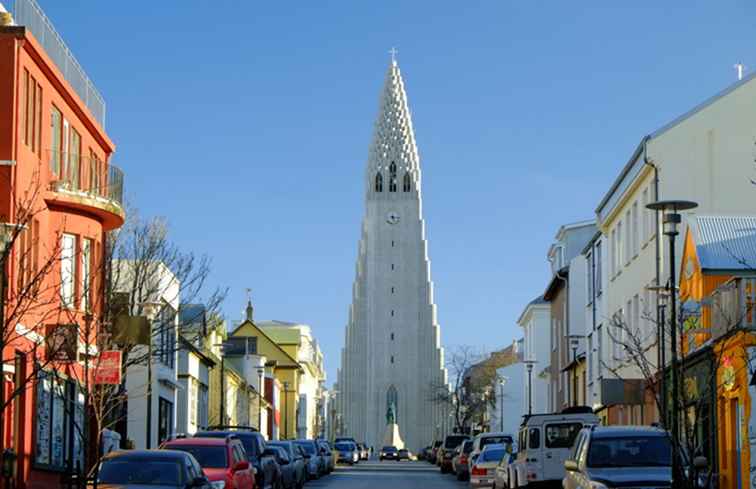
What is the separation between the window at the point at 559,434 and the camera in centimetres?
3428

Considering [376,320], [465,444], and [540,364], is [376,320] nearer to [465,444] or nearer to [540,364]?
[540,364]

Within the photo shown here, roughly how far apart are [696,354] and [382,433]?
5558 inches

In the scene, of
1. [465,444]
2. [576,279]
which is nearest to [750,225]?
[465,444]

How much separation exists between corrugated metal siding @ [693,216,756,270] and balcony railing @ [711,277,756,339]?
2701mm

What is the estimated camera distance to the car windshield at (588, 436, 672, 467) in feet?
75.3

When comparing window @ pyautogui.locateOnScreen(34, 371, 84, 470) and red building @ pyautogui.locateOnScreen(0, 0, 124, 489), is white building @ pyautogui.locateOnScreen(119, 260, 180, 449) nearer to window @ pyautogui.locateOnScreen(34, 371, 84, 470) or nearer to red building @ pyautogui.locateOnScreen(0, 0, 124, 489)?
red building @ pyautogui.locateOnScreen(0, 0, 124, 489)

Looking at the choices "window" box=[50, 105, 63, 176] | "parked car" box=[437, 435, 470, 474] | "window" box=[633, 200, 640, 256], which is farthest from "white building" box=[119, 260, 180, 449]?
"window" box=[633, 200, 640, 256]

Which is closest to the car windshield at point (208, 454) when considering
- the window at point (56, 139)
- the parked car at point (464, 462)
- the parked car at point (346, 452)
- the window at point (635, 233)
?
the window at point (56, 139)

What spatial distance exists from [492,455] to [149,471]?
25338 mm

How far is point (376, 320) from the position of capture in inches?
6924

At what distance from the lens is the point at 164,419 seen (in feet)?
190

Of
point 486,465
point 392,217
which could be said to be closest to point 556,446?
point 486,465

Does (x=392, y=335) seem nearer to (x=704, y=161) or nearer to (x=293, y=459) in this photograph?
(x=704, y=161)

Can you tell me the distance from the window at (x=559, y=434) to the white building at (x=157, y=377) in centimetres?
1541
